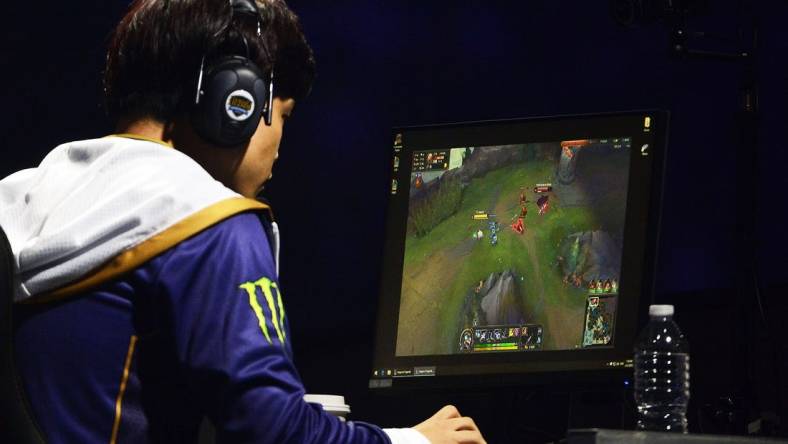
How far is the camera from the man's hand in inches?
53.8

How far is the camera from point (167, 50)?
4.44ft

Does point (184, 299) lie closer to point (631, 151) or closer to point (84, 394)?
→ point (84, 394)

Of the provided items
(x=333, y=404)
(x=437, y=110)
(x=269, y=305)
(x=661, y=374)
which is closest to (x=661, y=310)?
(x=661, y=374)

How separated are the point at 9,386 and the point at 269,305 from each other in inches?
10.7

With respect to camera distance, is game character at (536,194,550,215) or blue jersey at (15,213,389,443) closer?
blue jersey at (15,213,389,443)

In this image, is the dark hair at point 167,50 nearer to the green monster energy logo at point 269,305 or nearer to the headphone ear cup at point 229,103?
the headphone ear cup at point 229,103

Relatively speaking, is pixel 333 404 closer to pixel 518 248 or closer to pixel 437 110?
pixel 518 248

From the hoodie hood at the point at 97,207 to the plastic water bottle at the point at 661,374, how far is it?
33.1 inches

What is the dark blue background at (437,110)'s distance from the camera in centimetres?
224

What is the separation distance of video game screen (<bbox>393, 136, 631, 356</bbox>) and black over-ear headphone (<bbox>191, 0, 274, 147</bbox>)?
735 mm

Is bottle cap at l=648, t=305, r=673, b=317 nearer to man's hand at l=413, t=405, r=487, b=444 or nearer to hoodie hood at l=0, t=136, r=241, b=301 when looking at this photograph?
man's hand at l=413, t=405, r=487, b=444

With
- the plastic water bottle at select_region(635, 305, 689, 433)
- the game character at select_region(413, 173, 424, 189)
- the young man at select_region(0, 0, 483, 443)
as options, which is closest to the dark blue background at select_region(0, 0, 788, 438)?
the plastic water bottle at select_region(635, 305, 689, 433)

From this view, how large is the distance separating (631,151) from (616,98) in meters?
0.55

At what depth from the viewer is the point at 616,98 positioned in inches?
97.1
